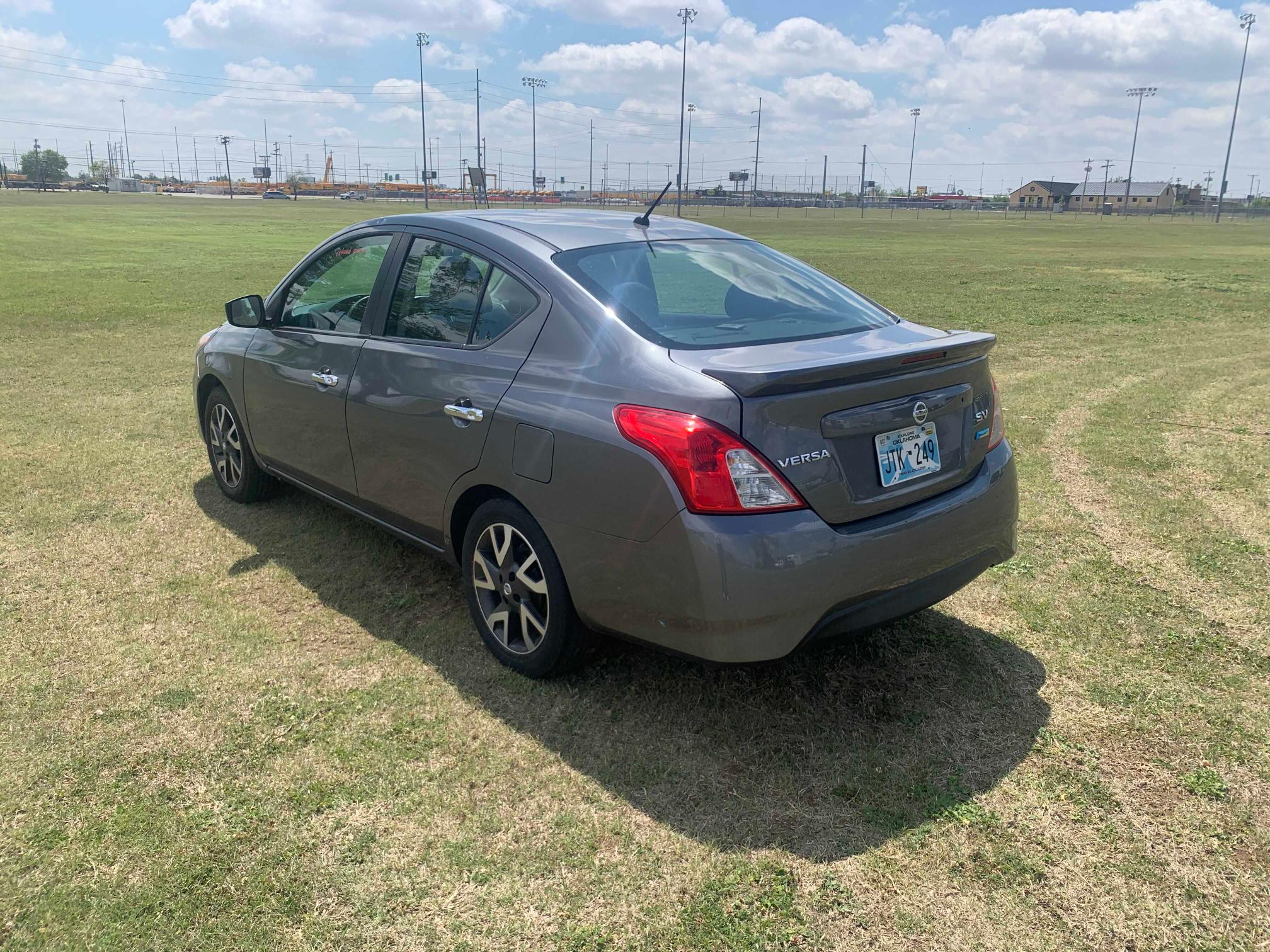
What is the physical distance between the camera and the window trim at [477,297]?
3578 mm

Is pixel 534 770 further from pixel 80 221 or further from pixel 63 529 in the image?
pixel 80 221

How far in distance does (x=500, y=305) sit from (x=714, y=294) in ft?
2.73

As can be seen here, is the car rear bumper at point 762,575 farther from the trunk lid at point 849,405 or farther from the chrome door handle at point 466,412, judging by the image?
the chrome door handle at point 466,412

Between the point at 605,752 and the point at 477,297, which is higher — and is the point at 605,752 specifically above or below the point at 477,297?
below

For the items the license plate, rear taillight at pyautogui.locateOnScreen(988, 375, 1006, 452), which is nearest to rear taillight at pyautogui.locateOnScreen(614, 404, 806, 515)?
the license plate

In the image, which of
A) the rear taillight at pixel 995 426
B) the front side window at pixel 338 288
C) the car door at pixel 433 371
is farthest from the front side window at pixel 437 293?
the rear taillight at pixel 995 426

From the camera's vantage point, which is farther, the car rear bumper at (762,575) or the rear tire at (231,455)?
the rear tire at (231,455)

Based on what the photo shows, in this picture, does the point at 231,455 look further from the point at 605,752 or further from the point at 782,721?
the point at 782,721

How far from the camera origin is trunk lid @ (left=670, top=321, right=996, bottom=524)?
2873 millimetres

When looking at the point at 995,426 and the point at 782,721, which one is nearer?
the point at 782,721

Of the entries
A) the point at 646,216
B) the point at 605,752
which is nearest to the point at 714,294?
the point at 646,216

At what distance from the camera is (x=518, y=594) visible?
3.55 meters

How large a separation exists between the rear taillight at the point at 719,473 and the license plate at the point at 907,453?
389 millimetres

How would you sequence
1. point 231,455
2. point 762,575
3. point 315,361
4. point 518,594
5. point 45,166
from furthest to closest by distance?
point 45,166 → point 231,455 → point 315,361 → point 518,594 → point 762,575
